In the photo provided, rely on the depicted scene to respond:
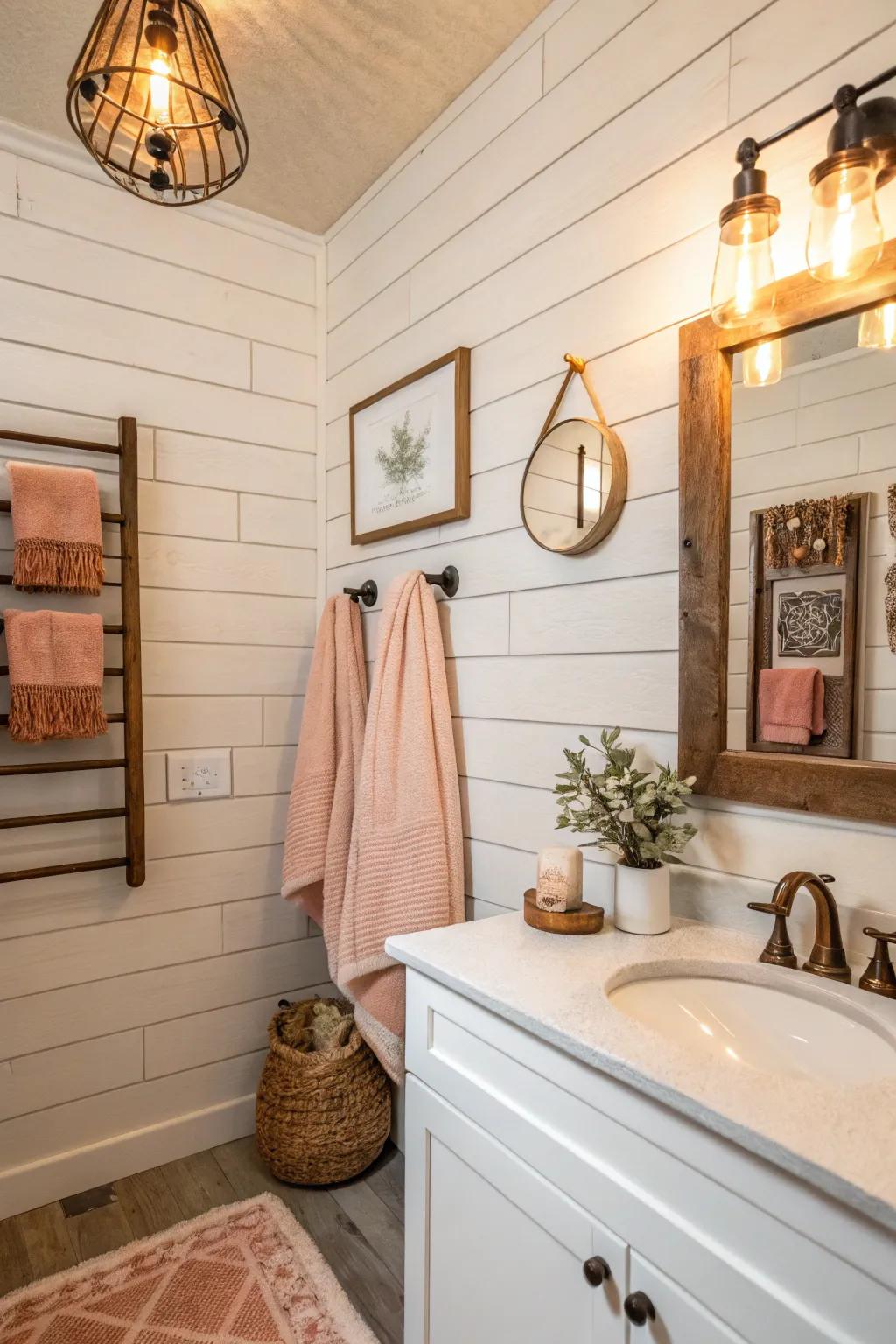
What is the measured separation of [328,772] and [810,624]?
121 centimetres

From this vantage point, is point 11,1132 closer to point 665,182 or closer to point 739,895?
point 739,895

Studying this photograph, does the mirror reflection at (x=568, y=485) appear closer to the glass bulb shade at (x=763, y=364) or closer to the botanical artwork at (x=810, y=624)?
the glass bulb shade at (x=763, y=364)

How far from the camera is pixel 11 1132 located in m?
1.77

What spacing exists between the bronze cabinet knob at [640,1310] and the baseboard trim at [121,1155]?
155cm

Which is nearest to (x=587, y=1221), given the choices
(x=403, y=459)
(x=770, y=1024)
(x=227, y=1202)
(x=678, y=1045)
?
(x=678, y=1045)

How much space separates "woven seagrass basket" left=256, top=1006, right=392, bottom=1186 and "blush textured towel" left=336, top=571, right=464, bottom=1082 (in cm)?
15

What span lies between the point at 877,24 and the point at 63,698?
177 centimetres

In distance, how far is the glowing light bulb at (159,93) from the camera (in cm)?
113

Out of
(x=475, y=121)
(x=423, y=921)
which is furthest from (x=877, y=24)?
(x=423, y=921)

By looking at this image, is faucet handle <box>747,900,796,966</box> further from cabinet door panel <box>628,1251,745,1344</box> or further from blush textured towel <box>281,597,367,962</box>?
blush textured towel <box>281,597,367,962</box>

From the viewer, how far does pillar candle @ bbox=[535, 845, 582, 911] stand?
122 cm

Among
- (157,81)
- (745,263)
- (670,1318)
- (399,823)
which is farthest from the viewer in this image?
(399,823)

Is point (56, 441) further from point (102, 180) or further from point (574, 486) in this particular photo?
point (574, 486)

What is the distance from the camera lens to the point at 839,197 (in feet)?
3.01
